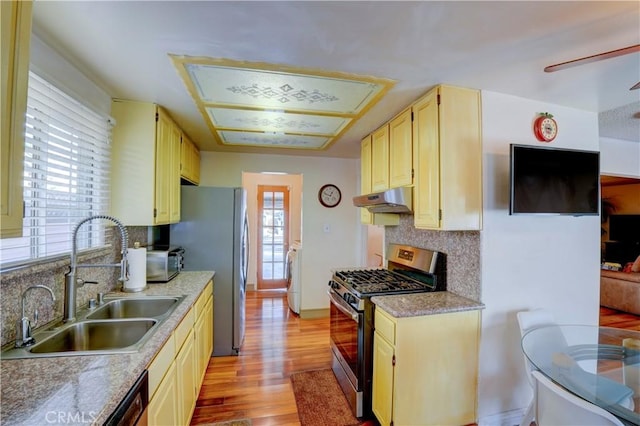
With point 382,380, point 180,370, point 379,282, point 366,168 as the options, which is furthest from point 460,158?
point 180,370

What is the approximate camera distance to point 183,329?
1775mm

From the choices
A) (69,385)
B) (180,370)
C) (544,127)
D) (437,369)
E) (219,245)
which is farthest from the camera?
(219,245)

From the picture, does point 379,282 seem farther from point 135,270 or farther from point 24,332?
point 24,332

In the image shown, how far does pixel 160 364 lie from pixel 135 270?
1048 mm

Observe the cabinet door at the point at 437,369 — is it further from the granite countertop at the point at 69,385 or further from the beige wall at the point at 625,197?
the beige wall at the point at 625,197

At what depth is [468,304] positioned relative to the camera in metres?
1.91

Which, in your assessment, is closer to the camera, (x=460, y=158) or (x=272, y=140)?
(x=460, y=158)

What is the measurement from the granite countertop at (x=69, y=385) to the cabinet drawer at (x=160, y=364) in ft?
0.20

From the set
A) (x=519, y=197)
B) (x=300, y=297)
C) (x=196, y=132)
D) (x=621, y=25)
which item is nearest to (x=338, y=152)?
(x=196, y=132)

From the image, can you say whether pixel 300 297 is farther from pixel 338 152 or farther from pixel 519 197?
pixel 519 197

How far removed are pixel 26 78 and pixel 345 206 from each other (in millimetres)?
3707

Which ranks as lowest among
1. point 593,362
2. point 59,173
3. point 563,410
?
point 593,362

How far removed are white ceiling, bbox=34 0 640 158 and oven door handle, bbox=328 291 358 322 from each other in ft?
5.34

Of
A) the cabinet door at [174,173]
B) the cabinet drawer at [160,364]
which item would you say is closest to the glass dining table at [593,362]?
the cabinet drawer at [160,364]
